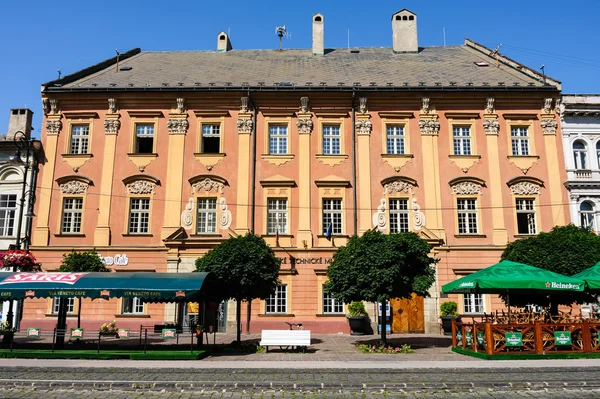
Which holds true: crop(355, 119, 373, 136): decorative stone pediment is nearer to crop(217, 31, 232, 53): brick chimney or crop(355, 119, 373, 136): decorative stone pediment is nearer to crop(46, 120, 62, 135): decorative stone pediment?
crop(217, 31, 232, 53): brick chimney

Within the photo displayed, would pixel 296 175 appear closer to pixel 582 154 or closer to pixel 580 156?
pixel 580 156

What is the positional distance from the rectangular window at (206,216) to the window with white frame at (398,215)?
9.18 meters

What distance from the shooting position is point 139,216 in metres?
26.0

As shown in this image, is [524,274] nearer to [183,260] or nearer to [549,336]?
[549,336]

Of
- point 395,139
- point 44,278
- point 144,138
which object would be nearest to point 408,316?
point 395,139

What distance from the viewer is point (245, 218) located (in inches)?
1009

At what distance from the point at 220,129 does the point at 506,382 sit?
65.2 feet

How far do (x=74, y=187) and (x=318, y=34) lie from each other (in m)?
18.1

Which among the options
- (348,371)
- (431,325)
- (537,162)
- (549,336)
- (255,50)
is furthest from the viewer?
(255,50)

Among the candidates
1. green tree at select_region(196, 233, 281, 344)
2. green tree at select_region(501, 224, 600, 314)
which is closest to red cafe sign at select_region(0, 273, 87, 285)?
green tree at select_region(196, 233, 281, 344)

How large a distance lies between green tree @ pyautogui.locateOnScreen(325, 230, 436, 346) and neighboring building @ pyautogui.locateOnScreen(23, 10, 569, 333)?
6911 mm

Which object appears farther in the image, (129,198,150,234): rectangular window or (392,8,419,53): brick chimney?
(392,8,419,53): brick chimney

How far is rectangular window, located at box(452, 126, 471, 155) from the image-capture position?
2678 cm

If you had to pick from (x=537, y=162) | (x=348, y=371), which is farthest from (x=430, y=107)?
(x=348, y=371)
